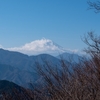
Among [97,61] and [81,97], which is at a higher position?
[97,61]

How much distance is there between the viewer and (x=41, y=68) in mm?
9203

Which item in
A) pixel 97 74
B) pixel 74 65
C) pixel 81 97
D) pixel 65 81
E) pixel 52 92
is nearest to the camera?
pixel 81 97

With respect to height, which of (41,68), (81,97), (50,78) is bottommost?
(81,97)

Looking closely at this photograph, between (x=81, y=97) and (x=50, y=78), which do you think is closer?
(x=81, y=97)

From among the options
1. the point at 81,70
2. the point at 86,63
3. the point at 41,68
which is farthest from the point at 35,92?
the point at 86,63

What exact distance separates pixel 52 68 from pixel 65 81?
894 millimetres

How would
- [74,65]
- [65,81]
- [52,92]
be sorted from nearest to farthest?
[52,92] → [65,81] → [74,65]

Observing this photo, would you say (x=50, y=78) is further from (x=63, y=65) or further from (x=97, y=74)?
(x=97, y=74)

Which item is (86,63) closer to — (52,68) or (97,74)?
(97,74)

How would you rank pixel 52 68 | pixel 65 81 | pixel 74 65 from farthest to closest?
pixel 74 65
pixel 52 68
pixel 65 81

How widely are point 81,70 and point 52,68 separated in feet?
5.47

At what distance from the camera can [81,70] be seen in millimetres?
10141

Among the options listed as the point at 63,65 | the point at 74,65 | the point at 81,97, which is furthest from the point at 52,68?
the point at 81,97

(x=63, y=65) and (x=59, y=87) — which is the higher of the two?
(x=63, y=65)
